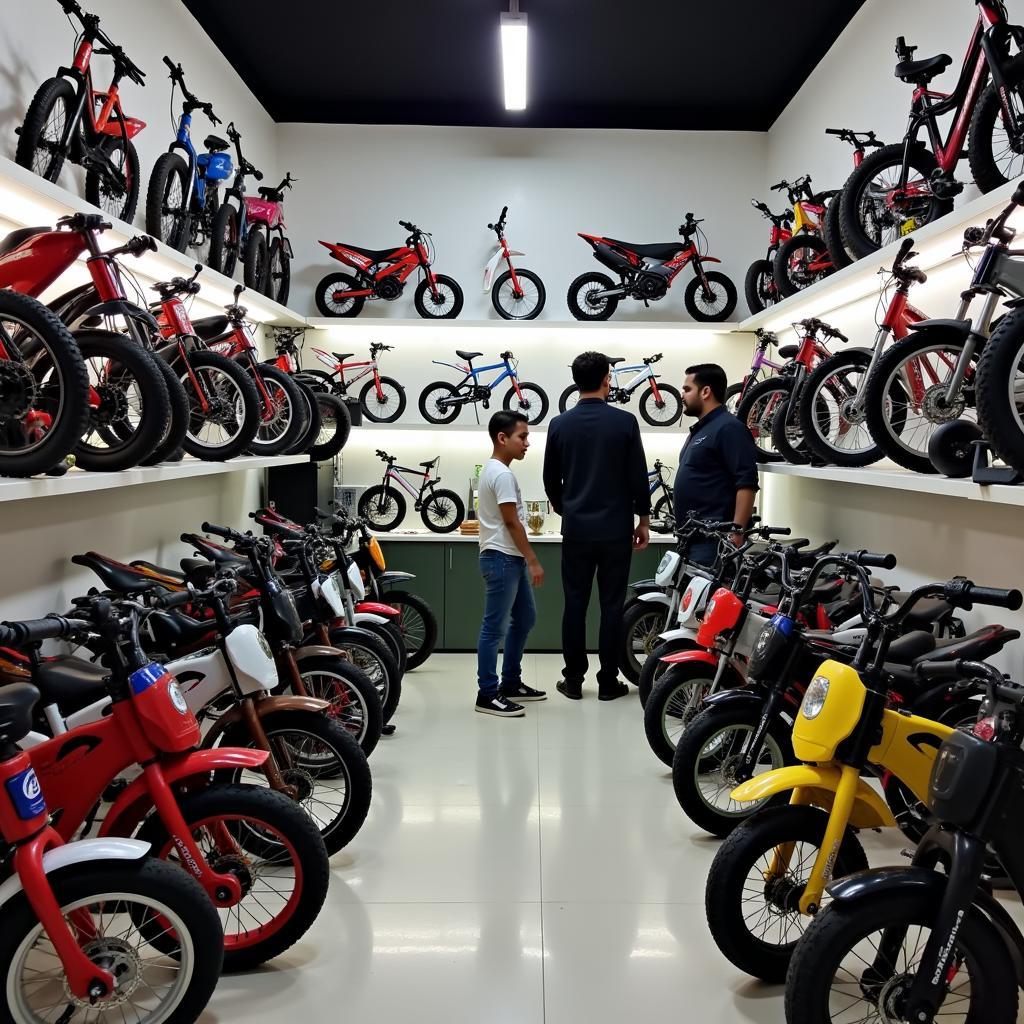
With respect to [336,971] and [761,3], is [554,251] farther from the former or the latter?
[336,971]

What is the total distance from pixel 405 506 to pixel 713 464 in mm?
2576

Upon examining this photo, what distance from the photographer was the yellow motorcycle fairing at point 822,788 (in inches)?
83.0

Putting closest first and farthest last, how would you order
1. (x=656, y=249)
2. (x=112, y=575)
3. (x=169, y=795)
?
(x=169, y=795), (x=112, y=575), (x=656, y=249)

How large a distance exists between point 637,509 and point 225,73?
3.69 metres

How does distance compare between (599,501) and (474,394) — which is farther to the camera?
(474,394)

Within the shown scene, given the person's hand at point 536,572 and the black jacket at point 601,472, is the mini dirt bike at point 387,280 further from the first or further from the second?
the person's hand at point 536,572

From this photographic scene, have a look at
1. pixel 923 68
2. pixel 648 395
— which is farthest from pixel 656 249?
pixel 923 68

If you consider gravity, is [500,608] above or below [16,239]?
below

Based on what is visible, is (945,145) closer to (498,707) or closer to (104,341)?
(104,341)

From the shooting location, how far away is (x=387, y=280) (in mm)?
6309

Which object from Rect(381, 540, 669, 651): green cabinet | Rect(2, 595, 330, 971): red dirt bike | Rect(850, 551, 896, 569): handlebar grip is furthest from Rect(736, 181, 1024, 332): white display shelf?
Rect(2, 595, 330, 971): red dirt bike

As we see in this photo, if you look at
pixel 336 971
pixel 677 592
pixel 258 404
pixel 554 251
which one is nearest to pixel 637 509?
pixel 677 592

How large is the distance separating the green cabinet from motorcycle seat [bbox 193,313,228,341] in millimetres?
2102

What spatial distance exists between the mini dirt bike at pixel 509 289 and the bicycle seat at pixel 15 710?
5.08 meters
